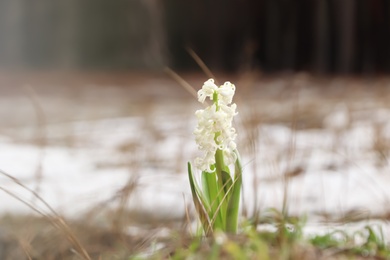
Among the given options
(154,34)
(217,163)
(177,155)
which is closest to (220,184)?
(217,163)

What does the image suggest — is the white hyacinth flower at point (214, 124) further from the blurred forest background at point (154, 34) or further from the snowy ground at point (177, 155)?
the blurred forest background at point (154, 34)

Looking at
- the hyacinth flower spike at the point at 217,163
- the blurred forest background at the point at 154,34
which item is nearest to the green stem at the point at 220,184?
the hyacinth flower spike at the point at 217,163

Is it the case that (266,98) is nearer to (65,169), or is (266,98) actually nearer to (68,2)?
(65,169)

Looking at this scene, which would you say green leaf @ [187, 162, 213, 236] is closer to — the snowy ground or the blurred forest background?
the snowy ground

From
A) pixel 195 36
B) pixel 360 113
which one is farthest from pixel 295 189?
pixel 195 36

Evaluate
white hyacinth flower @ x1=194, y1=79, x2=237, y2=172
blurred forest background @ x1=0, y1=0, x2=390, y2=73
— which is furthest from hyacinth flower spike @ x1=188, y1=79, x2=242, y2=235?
blurred forest background @ x1=0, y1=0, x2=390, y2=73

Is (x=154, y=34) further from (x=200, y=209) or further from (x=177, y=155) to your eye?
(x=200, y=209)

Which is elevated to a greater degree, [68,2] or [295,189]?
[68,2]
